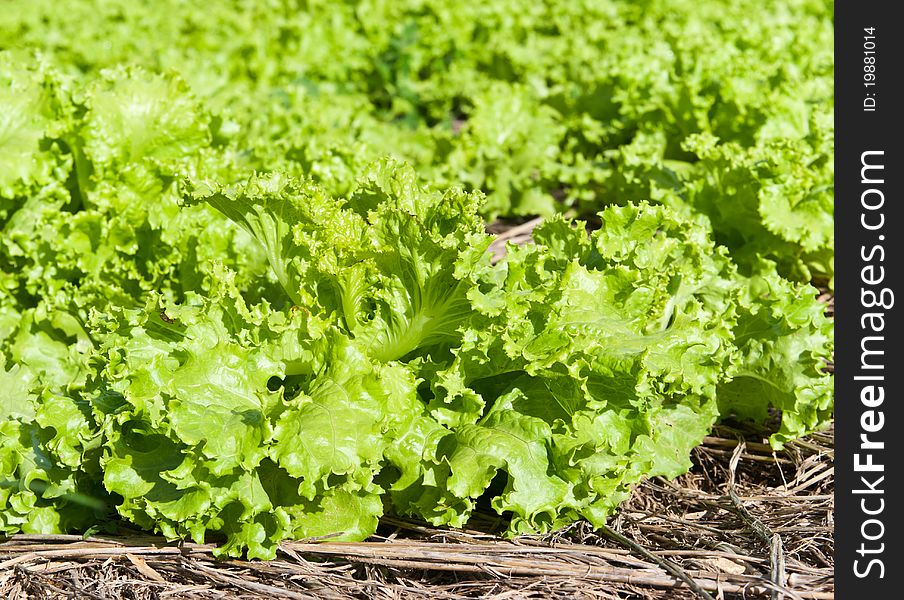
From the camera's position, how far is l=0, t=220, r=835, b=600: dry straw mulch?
3.13 metres

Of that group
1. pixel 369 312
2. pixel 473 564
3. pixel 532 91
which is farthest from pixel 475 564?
pixel 532 91

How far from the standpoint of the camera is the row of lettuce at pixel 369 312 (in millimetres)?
3180

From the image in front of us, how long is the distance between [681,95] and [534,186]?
37.7 inches

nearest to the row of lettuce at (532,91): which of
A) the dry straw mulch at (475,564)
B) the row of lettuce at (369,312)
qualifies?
the row of lettuce at (369,312)

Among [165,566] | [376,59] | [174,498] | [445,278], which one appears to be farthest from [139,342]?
[376,59]

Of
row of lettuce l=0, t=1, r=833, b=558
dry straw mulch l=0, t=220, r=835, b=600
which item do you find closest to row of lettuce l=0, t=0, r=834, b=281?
row of lettuce l=0, t=1, r=833, b=558

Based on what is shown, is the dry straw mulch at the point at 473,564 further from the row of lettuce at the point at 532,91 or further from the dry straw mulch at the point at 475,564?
the row of lettuce at the point at 532,91

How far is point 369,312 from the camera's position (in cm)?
346

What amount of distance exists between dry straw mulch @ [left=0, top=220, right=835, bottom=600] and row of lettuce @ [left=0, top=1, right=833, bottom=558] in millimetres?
93

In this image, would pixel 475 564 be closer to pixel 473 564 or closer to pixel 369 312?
pixel 473 564

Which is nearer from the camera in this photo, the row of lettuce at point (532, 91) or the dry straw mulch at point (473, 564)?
the dry straw mulch at point (473, 564)

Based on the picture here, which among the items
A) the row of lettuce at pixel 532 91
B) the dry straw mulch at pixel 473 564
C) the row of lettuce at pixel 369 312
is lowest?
the dry straw mulch at pixel 473 564

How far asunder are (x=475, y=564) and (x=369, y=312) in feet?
3.03

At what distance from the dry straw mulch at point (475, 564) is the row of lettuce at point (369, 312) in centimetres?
9
